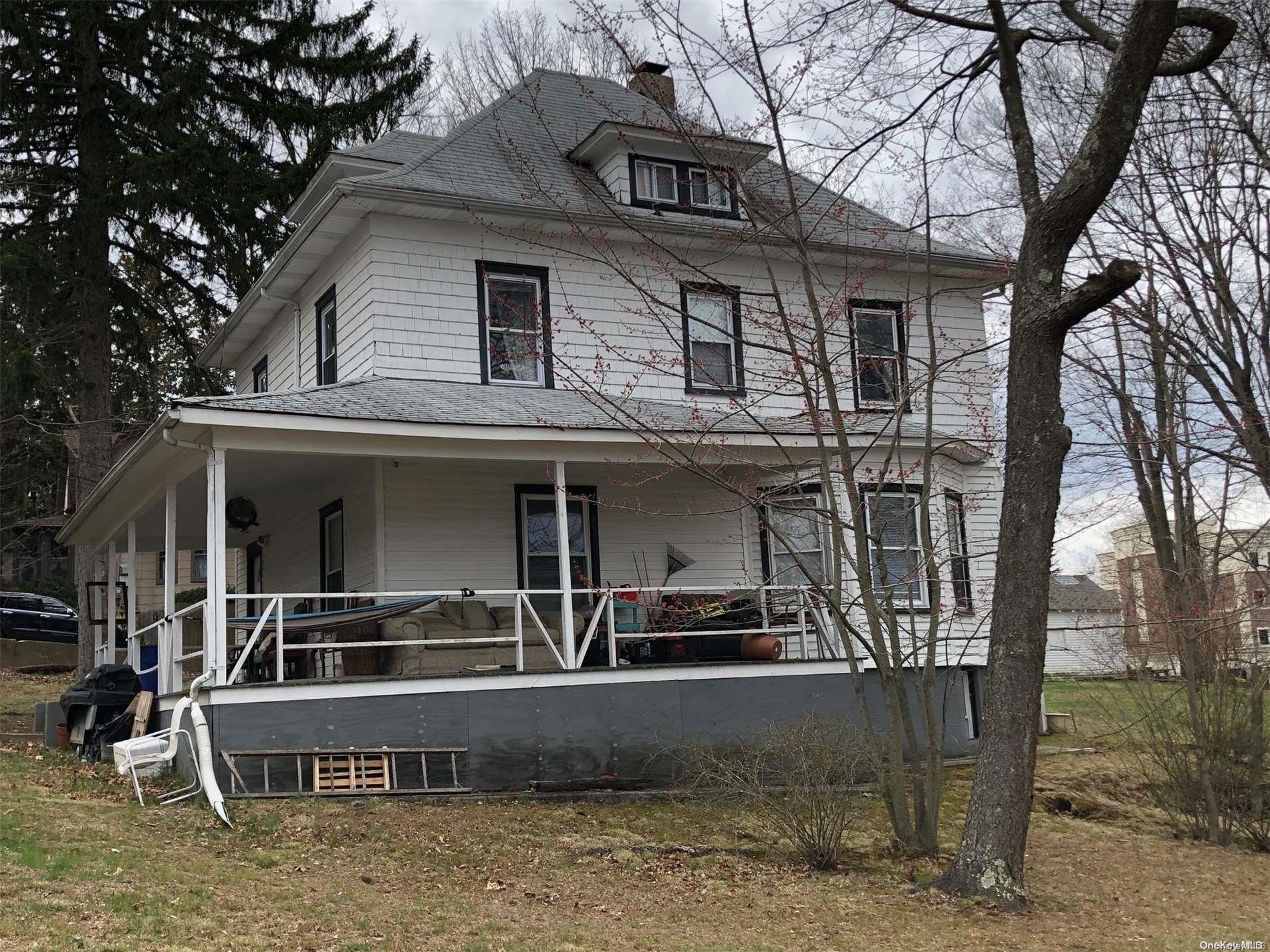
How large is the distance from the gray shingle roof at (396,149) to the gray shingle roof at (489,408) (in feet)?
12.0

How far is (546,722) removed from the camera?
12.0 meters

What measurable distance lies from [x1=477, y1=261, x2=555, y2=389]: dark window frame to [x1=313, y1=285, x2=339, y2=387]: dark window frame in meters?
2.02

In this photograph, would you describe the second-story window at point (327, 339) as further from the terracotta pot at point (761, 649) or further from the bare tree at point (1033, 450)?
the bare tree at point (1033, 450)

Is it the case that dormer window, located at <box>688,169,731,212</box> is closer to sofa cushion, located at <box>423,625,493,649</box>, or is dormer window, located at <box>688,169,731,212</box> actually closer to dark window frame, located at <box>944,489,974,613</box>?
dark window frame, located at <box>944,489,974,613</box>

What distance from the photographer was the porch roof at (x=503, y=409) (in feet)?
38.2

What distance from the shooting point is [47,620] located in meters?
28.3

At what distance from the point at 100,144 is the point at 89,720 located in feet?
39.7

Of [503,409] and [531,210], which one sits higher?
[531,210]

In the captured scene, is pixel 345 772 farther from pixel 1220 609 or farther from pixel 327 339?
pixel 1220 609

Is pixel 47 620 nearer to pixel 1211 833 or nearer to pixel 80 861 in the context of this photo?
pixel 80 861

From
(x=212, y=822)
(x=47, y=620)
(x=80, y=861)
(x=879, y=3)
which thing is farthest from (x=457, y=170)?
(x=47, y=620)

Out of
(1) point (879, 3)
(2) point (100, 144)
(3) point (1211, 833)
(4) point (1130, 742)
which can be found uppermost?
(2) point (100, 144)

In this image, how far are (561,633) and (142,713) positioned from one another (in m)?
4.39

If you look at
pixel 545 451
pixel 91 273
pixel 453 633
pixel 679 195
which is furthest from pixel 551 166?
pixel 91 273
